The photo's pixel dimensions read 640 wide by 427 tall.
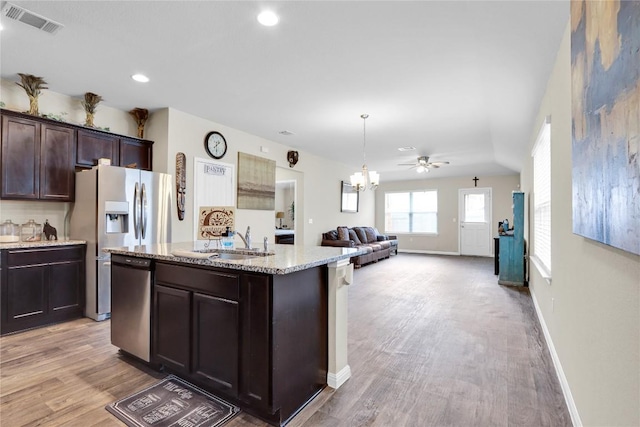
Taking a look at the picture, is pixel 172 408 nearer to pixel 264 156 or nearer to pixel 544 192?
pixel 544 192

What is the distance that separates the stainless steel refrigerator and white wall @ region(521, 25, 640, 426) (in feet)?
13.8

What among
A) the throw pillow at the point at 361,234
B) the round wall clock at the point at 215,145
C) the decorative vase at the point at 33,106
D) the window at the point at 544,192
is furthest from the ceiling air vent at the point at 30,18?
the throw pillow at the point at 361,234

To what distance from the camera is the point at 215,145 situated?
506 centimetres

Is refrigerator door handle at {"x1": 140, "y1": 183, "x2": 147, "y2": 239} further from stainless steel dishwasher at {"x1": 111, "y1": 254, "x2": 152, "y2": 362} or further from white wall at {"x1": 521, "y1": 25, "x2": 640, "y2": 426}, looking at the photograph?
white wall at {"x1": 521, "y1": 25, "x2": 640, "y2": 426}

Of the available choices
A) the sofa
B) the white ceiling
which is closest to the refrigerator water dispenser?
the white ceiling

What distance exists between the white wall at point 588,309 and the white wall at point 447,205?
7.26m

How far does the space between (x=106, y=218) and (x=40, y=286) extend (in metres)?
0.93

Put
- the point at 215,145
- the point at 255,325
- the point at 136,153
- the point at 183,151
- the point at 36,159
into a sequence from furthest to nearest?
the point at 215,145 < the point at 183,151 < the point at 136,153 < the point at 36,159 < the point at 255,325

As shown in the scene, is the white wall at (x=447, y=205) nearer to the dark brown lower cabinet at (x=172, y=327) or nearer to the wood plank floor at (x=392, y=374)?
the wood plank floor at (x=392, y=374)

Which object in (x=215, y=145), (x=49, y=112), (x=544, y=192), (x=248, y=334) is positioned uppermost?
(x=49, y=112)

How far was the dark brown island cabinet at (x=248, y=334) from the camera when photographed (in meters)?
1.85

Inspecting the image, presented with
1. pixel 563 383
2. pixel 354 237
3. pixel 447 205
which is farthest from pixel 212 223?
pixel 447 205

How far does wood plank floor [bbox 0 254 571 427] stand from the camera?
1.95m

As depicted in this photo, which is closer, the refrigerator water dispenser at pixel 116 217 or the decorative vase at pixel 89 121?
the refrigerator water dispenser at pixel 116 217
